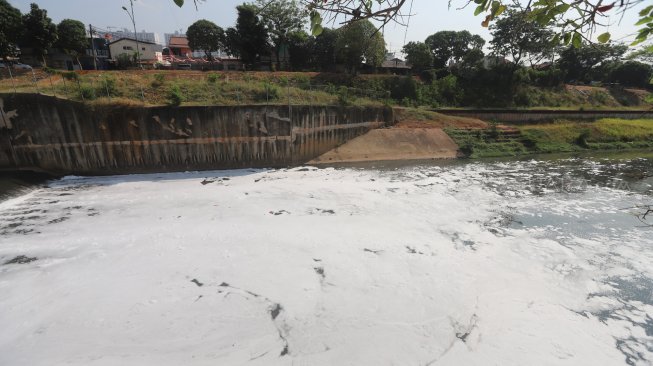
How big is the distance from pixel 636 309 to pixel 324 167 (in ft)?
45.5

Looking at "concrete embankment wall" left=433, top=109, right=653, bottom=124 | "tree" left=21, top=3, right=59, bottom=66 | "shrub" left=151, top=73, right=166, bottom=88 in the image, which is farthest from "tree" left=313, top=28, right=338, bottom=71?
"tree" left=21, top=3, right=59, bottom=66

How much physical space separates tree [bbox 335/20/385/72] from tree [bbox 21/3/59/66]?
22.0 meters

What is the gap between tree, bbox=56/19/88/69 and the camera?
28.5 m

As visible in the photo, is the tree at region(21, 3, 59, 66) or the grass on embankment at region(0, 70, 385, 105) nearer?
the grass on embankment at region(0, 70, 385, 105)

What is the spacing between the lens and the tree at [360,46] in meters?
27.4

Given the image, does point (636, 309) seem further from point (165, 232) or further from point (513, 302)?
point (165, 232)

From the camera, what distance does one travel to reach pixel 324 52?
110 feet

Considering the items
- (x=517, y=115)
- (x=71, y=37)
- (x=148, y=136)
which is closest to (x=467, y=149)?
(x=517, y=115)

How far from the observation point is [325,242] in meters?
10.1

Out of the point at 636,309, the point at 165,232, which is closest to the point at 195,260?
the point at 165,232

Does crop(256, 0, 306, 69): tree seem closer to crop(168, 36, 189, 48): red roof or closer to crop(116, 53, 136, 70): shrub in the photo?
crop(116, 53, 136, 70): shrub

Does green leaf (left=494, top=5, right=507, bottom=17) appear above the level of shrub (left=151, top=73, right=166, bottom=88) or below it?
below

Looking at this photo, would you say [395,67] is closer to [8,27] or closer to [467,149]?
[467,149]

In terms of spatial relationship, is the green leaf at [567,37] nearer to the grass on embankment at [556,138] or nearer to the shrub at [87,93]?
the shrub at [87,93]
